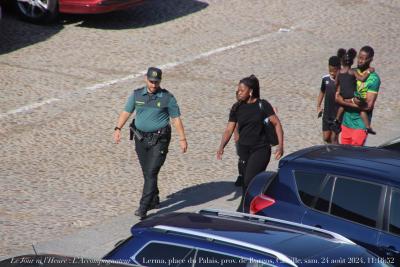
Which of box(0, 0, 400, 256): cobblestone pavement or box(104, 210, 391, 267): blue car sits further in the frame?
box(0, 0, 400, 256): cobblestone pavement

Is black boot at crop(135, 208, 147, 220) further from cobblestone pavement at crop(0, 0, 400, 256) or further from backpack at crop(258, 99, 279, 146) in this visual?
backpack at crop(258, 99, 279, 146)

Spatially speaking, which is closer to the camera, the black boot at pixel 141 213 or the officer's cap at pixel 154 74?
the officer's cap at pixel 154 74

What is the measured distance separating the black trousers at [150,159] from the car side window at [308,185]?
2212mm

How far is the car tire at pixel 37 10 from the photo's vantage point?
17.5m

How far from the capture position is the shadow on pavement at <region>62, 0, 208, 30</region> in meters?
18.4

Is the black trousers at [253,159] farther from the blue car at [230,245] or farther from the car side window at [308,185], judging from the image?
Answer: the blue car at [230,245]

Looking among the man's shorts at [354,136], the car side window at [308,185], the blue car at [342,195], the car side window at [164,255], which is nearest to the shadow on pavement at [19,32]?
the man's shorts at [354,136]

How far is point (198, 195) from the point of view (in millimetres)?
11977

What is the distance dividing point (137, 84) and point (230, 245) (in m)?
9.07

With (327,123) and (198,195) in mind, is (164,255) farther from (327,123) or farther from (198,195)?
(327,123)

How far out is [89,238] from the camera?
10.4m

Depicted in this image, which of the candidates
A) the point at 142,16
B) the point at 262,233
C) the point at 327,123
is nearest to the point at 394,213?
the point at 262,233

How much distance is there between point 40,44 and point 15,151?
15.0ft

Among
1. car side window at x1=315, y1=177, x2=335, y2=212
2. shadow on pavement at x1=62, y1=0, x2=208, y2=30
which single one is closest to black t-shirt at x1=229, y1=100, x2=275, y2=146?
car side window at x1=315, y1=177, x2=335, y2=212
